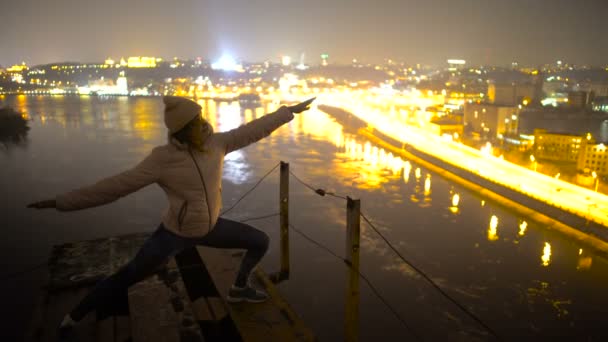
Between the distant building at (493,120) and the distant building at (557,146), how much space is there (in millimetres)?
4744

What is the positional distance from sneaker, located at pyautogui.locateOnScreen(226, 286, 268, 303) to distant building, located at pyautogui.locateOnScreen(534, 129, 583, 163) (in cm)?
1931

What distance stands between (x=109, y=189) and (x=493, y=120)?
27418 millimetres

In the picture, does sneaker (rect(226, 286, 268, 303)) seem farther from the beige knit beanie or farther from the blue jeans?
the beige knit beanie

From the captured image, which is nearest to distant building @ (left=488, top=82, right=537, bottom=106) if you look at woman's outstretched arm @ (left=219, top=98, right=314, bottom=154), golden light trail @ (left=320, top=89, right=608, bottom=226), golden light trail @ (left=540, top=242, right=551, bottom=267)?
golden light trail @ (left=320, top=89, right=608, bottom=226)

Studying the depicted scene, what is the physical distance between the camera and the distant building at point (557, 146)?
17519 mm

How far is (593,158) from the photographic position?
15445 millimetres

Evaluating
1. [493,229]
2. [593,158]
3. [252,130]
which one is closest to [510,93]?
[593,158]

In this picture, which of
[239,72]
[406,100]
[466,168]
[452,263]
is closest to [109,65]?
[239,72]

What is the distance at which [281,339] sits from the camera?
5.42 feet

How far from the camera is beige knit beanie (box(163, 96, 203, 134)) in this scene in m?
1.25

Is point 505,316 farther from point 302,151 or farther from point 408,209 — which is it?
point 302,151

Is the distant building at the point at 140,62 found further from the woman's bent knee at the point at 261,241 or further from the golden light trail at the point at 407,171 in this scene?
the woman's bent knee at the point at 261,241

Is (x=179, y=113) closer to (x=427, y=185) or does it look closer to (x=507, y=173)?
(x=427, y=185)

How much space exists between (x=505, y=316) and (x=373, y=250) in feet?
9.51
